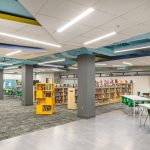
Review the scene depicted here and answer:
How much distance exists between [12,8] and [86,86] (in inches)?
183

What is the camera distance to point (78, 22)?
3885mm

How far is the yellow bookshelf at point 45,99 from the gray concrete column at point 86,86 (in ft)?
5.95

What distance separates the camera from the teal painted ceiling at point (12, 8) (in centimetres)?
360

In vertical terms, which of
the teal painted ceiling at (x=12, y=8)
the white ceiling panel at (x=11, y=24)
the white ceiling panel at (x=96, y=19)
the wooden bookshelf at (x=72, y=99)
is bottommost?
the wooden bookshelf at (x=72, y=99)

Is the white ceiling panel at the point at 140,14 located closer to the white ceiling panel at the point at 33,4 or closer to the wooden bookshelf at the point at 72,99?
the white ceiling panel at the point at 33,4

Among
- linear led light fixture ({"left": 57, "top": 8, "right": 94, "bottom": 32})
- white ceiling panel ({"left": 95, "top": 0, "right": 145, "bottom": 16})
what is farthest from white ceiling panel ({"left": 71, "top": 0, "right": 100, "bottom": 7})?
linear led light fixture ({"left": 57, "top": 8, "right": 94, "bottom": 32})

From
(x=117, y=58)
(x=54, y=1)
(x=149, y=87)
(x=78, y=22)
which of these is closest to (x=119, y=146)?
(x=78, y=22)

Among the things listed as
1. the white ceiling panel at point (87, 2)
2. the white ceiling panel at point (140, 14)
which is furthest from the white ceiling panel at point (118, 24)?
the white ceiling panel at point (87, 2)

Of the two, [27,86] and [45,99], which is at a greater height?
[27,86]

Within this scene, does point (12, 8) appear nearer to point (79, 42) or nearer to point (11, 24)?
point (11, 24)

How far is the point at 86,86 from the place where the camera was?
7.31 m

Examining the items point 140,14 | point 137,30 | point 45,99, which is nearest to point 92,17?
point 140,14

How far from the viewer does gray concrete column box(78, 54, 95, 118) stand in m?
7.34

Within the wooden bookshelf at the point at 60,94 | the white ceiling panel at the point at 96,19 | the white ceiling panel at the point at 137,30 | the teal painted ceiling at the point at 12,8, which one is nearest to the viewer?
the white ceiling panel at the point at 96,19
